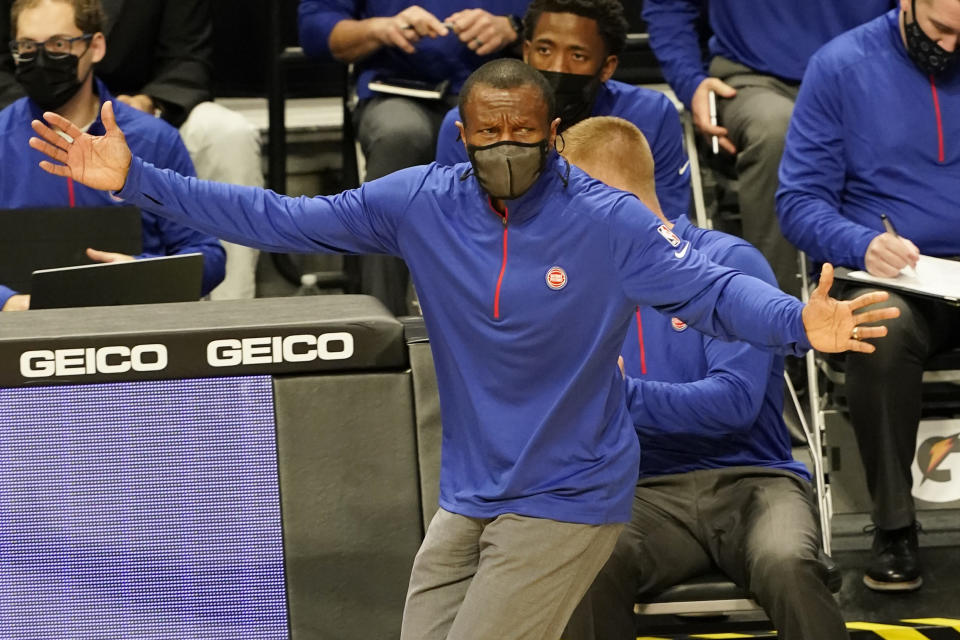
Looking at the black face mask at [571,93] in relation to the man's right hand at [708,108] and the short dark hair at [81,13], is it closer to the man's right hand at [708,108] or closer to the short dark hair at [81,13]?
the man's right hand at [708,108]

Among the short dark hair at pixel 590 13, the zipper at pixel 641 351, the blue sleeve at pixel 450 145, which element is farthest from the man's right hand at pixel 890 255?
the blue sleeve at pixel 450 145

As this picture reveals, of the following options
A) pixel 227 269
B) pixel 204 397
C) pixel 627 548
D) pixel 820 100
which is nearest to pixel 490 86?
pixel 204 397

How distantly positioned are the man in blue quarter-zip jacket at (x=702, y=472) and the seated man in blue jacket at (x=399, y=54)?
1.38 metres

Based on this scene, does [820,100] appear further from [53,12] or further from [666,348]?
[53,12]

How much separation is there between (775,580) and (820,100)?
1.77 meters

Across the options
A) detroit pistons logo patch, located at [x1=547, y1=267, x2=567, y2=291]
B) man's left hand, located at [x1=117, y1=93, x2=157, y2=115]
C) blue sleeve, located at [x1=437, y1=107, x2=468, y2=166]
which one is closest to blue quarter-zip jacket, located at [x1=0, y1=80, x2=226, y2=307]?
man's left hand, located at [x1=117, y1=93, x2=157, y2=115]

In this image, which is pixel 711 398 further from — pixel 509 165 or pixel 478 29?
pixel 478 29

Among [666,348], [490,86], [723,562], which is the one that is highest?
[490,86]

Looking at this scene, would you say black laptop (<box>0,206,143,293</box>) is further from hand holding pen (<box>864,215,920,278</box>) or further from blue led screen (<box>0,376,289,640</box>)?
hand holding pen (<box>864,215,920,278</box>)

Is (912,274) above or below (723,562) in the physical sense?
above

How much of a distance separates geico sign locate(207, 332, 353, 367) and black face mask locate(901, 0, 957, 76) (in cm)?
221

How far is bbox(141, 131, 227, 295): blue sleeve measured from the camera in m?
4.20

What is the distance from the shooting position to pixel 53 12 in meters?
4.09

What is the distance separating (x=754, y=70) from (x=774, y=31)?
0.46ft
